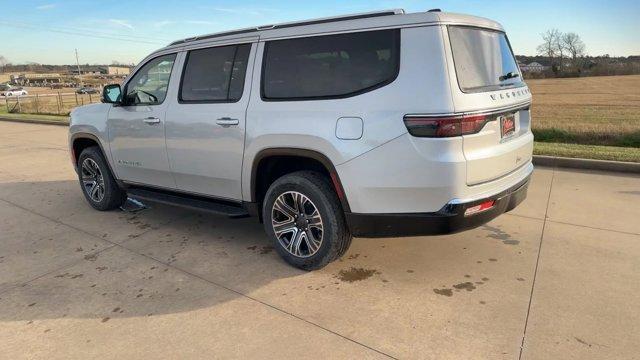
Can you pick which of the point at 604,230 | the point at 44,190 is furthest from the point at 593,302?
the point at 44,190

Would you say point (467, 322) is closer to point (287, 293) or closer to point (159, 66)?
point (287, 293)

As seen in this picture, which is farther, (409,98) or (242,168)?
(242,168)

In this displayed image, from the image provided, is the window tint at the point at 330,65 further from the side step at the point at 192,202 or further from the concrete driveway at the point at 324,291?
the concrete driveway at the point at 324,291

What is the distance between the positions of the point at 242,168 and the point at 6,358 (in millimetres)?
2051

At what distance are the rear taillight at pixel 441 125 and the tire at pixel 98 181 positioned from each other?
13.1 feet

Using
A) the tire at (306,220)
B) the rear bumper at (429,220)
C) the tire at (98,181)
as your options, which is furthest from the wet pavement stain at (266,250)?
the tire at (98,181)

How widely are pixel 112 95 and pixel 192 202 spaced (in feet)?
5.20

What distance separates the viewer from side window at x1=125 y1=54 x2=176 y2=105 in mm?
4645

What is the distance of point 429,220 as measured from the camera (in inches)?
124

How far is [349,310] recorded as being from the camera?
3.19 m

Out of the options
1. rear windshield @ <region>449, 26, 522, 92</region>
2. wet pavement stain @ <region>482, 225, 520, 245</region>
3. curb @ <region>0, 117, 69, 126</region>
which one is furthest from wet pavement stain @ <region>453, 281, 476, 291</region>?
curb @ <region>0, 117, 69, 126</region>

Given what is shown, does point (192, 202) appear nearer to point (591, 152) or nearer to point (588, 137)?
point (591, 152)

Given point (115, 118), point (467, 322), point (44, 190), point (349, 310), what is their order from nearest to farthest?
point (467, 322), point (349, 310), point (115, 118), point (44, 190)

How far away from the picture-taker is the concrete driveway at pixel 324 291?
281 cm
